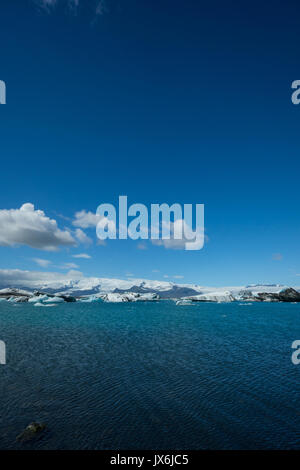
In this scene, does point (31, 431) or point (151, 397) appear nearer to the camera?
point (31, 431)

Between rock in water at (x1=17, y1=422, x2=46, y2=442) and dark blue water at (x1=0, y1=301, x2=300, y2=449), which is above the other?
rock in water at (x1=17, y1=422, x2=46, y2=442)

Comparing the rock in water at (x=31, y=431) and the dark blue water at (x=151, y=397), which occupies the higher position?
the rock in water at (x=31, y=431)

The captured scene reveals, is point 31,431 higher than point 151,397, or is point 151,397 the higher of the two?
point 31,431

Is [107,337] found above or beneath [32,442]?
beneath

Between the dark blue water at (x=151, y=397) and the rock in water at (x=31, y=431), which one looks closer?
the rock in water at (x=31, y=431)

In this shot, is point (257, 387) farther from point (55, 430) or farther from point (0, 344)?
point (0, 344)

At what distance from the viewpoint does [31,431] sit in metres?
16.5

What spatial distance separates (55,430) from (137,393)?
835 cm

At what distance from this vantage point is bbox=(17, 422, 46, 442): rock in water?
16.0 m

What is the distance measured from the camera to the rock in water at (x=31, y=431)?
52.5 ft
